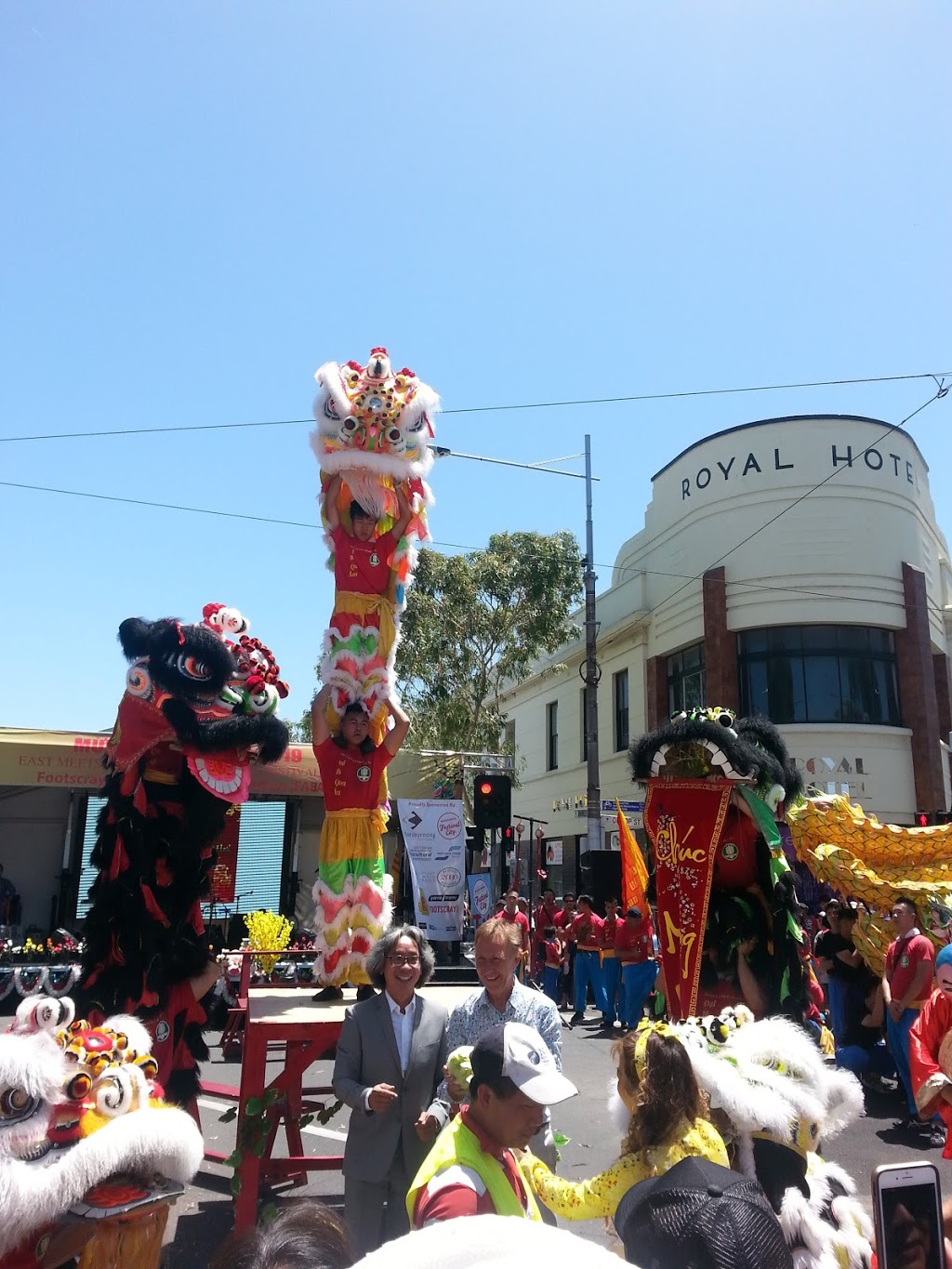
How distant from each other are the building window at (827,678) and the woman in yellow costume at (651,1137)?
16713mm

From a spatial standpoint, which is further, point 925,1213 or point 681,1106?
point 681,1106

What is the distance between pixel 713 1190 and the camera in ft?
5.48

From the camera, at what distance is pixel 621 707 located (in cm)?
2378

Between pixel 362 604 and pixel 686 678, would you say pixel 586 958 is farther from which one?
pixel 686 678

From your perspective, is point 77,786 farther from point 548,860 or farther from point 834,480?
point 834,480

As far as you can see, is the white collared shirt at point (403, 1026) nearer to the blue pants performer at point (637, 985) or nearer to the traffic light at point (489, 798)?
the blue pants performer at point (637, 985)

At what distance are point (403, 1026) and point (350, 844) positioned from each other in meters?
2.35

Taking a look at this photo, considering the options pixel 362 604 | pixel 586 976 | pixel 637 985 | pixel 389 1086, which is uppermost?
pixel 362 604

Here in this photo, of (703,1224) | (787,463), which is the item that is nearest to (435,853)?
(703,1224)

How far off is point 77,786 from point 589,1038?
797 centimetres

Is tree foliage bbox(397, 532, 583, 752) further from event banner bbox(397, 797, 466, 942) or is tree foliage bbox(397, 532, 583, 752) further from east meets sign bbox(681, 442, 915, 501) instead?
event banner bbox(397, 797, 466, 942)

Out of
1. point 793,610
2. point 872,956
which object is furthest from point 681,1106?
point 793,610

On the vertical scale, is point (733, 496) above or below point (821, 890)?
above

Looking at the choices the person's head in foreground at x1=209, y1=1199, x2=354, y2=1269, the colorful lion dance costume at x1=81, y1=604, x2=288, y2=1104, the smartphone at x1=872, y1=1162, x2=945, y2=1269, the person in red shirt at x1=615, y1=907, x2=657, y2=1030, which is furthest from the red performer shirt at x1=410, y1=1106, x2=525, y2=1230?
the person in red shirt at x1=615, y1=907, x2=657, y2=1030
